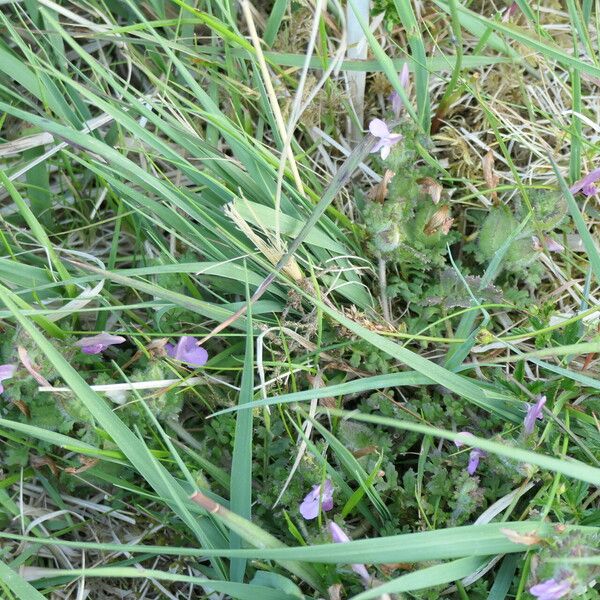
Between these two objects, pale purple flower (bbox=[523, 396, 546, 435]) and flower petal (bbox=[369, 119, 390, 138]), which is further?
flower petal (bbox=[369, 119, 390, 138])

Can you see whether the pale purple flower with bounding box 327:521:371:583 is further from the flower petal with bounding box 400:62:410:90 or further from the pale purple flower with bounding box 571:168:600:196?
the flower petal with bounding box 400:62:410:90

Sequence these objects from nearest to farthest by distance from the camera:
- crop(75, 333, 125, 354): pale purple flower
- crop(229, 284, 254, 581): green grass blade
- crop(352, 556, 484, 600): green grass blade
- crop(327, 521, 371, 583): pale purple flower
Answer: crop(352, 556, 484, 600): green grass blade < crop(327, 521, 371, 583): pale purple flower < crop(229, 284, 254, 581): green grass blade < crop(75, 333, 125, 354): pale purple flower

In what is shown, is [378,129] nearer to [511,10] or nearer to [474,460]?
[511,10]

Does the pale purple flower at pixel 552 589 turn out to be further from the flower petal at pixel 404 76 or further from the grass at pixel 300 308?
the flower petal at pixel 404 76

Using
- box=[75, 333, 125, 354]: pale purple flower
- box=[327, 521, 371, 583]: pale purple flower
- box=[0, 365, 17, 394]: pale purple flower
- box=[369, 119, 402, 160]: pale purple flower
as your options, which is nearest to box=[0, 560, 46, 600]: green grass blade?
box=[0, 365, 17, 394]: pale purple flower

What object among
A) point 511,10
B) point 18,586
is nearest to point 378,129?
point 511,10

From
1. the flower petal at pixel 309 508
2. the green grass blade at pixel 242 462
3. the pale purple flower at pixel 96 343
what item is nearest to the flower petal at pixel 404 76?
the green grass blade at pixel 242 462

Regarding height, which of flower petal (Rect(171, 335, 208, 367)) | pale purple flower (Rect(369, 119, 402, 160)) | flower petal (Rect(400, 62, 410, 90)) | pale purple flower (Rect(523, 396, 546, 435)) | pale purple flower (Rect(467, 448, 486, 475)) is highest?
flower petal (Rect(400, 62, 410, 90))
